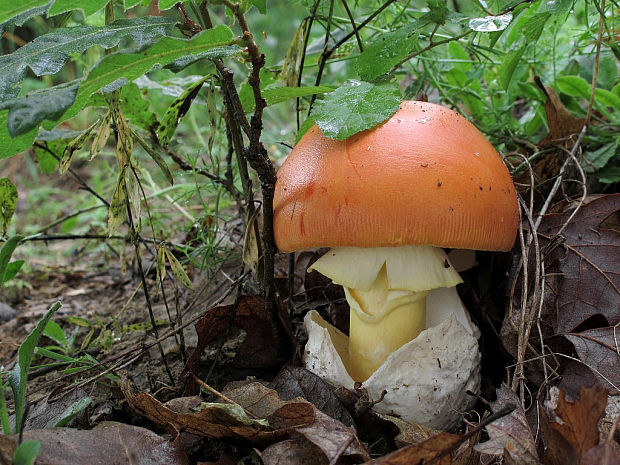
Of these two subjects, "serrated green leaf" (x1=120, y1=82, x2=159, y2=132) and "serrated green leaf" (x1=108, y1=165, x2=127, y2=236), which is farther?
"serrated green leaf" (x1=120, y1=82, x2=159, y2=132)

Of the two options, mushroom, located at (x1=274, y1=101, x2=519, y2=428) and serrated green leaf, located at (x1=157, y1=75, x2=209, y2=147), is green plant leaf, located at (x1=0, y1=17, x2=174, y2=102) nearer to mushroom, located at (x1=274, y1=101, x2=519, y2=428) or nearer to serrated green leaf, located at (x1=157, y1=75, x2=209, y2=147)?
serrated green leaf, located at (x1=157, y1=75, x2=209, y2=147)

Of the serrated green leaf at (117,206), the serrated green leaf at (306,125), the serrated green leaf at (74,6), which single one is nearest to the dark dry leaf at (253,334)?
the serrated green leaf at (117,206)

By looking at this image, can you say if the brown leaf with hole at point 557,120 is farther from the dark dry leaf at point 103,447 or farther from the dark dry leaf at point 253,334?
the dark dry leaf at point 103,447

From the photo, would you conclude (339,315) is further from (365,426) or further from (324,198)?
(324,198)

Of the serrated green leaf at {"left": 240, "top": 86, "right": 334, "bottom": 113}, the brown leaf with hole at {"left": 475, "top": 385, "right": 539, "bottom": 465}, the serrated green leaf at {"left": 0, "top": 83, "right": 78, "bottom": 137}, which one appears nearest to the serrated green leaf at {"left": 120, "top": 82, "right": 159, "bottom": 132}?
the serrated green leaf at {"left": 240, "top": 86, "right": 334, "bottom": 113}

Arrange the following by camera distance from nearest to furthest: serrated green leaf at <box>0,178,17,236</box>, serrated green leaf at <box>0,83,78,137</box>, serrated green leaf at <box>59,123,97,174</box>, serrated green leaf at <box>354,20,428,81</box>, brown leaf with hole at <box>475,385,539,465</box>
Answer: serrated green leaf at <box>0,83,78,137</box> < brown leaf with hole at <box>475,385,539,465</box> < serrated green leaf at <box>59,123,97,174</box> < serrated green leaf at <box>354,20,428,81</box> < serrated green leaf at <box>0,178,17,236</box>

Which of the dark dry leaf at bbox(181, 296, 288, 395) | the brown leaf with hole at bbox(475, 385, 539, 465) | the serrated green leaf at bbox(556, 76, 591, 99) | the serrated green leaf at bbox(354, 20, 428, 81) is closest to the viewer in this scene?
the brown leaf with hole at bbox(475, 385, 539, 465)

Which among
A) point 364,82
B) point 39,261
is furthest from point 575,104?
point 39,261
